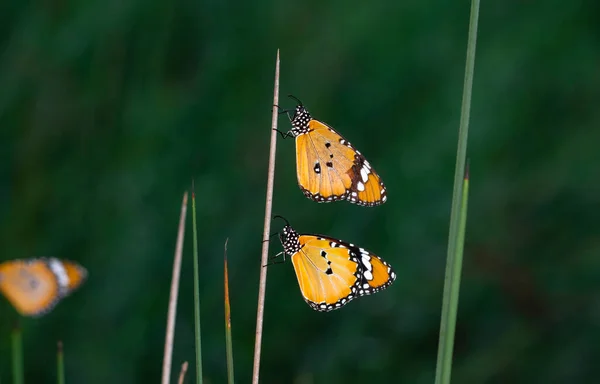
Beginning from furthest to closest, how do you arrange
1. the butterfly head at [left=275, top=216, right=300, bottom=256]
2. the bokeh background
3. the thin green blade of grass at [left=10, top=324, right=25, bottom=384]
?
the bokeh background < the butterfly head at [left=275, top=216, right=300, bottom=256] < the thin green blade of grass at [left=10, top=324, right=25, bottom=384]

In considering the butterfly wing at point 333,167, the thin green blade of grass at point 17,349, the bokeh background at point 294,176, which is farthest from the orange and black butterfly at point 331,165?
the bokeh background at point 294,176

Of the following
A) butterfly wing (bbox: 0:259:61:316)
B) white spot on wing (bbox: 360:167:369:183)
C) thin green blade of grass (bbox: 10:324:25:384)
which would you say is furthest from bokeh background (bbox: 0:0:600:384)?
thin green blade of grass (bbox: 10:324:25:384)

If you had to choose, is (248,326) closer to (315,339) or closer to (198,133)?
(315,339)

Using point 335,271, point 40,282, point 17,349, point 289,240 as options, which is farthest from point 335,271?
point 17,349

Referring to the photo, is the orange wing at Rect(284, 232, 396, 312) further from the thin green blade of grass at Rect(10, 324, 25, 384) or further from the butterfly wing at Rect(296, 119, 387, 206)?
the thin green blade of grass at Rect(10, 324, 25, 384)

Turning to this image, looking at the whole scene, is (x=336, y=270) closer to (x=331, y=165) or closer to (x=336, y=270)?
(x=336, y=270)

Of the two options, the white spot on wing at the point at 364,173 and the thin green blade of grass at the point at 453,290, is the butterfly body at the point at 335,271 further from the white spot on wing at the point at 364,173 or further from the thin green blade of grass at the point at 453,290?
the thin green blade of grass at the point at 453,290
